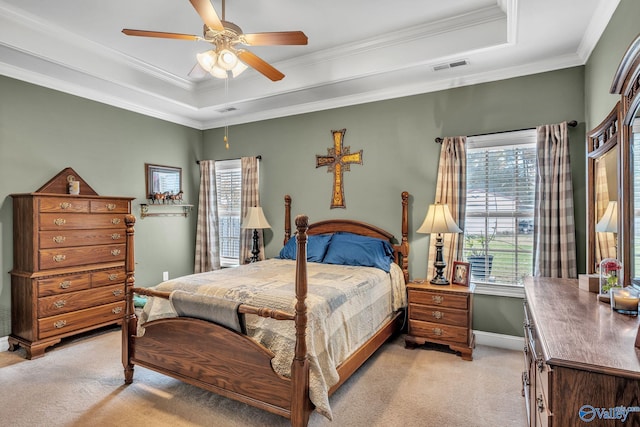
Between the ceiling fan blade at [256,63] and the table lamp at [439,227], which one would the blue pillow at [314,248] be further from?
the ceiling fan blade at [256,63]

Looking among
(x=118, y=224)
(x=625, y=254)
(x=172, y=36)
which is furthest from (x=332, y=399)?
(x=118, y=224)

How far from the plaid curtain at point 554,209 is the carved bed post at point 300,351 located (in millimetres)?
2486

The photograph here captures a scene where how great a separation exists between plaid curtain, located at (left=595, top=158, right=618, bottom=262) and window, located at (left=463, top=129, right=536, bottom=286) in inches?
39.4

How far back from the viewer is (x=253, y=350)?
6.95ft

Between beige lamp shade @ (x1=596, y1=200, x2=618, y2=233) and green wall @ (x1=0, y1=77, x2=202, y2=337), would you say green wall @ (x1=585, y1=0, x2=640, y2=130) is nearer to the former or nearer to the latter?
beige lamp shade @ (x1=596, y1=200, x2=618, y2=233)

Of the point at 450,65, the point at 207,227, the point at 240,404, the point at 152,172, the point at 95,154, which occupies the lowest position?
the point at 240,404

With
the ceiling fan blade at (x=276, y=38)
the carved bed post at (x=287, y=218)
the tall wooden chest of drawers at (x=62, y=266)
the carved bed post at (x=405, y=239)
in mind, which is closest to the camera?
the ceiling fan blade at (x=276, y=38)

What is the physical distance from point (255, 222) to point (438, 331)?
8.41 ft

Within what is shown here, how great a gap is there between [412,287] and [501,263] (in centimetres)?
98

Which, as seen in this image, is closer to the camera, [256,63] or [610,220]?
[610,220]

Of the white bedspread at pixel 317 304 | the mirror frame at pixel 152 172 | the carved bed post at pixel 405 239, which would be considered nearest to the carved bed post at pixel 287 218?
the white bedspread at pixel 317 304

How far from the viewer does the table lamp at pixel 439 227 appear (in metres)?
3.38

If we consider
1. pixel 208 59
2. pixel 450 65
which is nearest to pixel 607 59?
pixel 450 65

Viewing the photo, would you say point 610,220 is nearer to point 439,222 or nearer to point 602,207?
point 602,207
